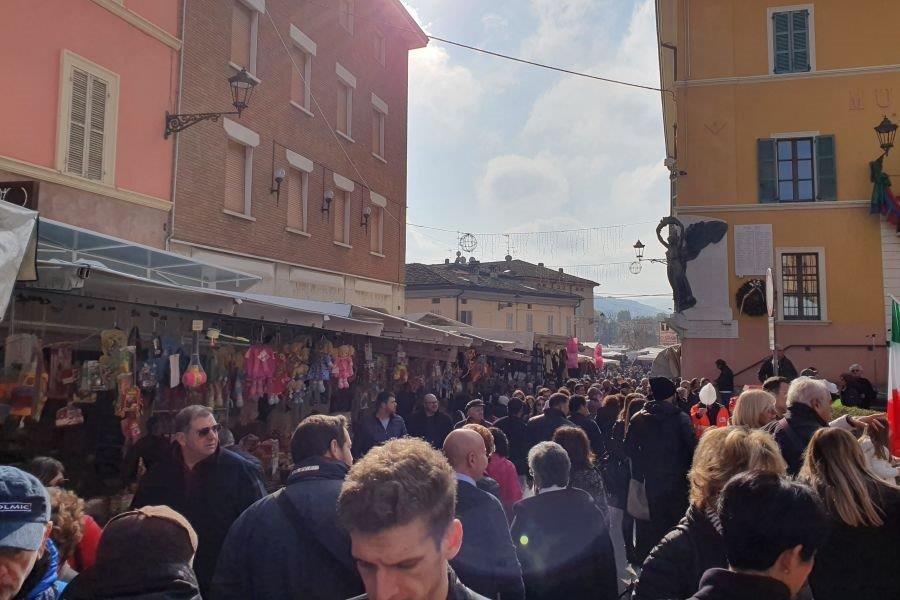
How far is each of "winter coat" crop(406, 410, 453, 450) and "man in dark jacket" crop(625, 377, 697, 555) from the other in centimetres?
339

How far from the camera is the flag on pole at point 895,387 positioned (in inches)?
183

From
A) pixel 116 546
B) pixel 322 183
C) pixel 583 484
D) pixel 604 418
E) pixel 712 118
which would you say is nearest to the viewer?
pixel 116 546

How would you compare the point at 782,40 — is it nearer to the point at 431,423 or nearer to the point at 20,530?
the point at 431,423

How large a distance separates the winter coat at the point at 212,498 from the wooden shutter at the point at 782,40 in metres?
21.4

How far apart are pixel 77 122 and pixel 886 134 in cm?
1990

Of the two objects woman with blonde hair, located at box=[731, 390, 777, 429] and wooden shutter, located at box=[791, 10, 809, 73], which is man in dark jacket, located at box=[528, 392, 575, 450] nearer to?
woman with blonde hair, located at box=[731, 390, 777, 429]

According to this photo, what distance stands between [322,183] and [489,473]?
12882 millimetres

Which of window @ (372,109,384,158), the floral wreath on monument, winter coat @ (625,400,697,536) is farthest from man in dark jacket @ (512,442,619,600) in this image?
the floral wreath on monument

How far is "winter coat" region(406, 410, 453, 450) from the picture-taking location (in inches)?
362

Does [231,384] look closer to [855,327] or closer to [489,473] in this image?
[489,473]

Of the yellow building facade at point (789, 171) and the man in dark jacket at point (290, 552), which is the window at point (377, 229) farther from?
the man in dark jacket at point (290, 552)

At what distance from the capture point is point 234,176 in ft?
46.2

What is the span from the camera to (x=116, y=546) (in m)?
2.27

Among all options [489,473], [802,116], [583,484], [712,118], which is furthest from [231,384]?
[802,116]
